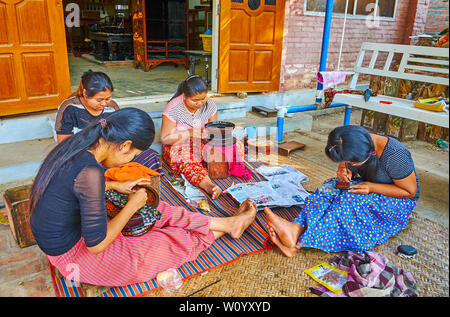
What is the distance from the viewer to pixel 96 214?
1587 mm

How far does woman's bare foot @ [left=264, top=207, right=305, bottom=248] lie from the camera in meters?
2.32

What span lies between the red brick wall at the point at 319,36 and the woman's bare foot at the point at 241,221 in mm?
3809

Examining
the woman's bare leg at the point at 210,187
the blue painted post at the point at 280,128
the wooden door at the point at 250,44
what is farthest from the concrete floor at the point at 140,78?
the woman's bare leg at the point at 210,187

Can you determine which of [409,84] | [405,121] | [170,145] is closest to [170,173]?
[170,145]

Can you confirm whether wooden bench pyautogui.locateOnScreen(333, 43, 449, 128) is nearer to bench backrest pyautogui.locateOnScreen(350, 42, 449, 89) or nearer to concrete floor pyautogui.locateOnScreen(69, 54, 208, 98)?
bench backrest pyautogui.locateOnScreen(350, 42, 449, 89)

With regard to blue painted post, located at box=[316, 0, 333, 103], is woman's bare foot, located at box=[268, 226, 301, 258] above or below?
below

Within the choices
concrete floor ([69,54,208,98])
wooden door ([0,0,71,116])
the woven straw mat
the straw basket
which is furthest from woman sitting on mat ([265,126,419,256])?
the straw basket

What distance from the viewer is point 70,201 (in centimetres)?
160

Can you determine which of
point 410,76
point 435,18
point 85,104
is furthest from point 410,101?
point 435,18

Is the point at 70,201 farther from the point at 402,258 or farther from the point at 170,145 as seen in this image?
the point at 402,258

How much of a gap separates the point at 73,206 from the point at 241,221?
1.18m

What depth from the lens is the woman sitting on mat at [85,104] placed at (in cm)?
272

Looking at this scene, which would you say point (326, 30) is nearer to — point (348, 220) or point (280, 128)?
point (280, 128)

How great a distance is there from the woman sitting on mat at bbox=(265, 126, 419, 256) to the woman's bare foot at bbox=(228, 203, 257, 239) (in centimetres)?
16
